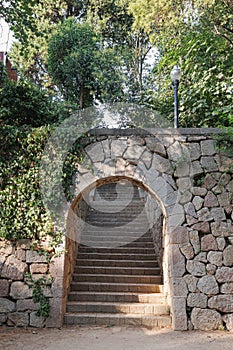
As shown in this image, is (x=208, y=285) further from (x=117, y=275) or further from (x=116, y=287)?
(x=117, y=275)

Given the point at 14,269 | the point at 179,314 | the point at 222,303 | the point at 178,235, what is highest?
the point at 178,235

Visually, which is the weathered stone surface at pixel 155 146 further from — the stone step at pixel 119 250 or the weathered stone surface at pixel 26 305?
the weathered stone surface at pixel 26 305

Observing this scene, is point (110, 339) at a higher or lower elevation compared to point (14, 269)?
lower

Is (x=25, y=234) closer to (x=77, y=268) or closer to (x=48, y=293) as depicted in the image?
(x=48, y=293)

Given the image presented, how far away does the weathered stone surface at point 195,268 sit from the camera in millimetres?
4652

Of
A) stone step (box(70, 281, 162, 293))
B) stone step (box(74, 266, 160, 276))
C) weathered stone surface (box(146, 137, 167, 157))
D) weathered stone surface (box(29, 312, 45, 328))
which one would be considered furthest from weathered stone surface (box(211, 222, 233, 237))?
weathered stone surface (box(29, 312, 45, 328))

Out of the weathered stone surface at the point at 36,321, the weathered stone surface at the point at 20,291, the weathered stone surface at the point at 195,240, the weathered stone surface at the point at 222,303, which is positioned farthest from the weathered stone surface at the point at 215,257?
the weathered stone surface at the point at 20,291

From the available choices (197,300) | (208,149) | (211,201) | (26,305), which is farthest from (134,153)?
(26,305)

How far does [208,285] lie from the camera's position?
181 inches

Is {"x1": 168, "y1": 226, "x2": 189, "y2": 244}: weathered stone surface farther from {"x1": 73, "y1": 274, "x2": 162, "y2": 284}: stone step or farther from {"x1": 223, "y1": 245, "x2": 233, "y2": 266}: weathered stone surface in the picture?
{"x1": 73, "y1": 274, "x2": 162, "y2": 284}: stone step

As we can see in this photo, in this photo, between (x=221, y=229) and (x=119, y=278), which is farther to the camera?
(x=119, y=278)

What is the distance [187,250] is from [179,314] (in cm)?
87

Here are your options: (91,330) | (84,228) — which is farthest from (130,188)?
(91,330)

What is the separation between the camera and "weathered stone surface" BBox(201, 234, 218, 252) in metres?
4.72
